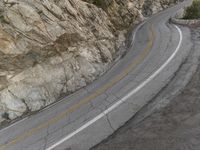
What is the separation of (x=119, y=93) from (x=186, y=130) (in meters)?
4.70

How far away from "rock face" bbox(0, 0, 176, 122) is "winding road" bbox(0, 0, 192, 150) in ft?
3.73

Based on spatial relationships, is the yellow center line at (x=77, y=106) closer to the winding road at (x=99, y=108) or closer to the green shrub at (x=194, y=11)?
the winding road at (x=99, y=108)

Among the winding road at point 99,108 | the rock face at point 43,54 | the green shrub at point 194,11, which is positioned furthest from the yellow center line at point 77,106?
the green shrub at point 194,11

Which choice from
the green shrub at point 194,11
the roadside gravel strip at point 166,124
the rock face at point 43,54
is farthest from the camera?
the green shrub at point 194,11

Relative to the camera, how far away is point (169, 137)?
775 cm

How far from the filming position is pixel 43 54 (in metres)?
15.3

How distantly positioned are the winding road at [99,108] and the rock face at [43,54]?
3.73ft

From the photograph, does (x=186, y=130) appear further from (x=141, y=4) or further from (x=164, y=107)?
(x=141, y=4)

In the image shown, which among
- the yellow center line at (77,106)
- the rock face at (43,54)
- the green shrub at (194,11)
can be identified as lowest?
the green shrub at (194,11)

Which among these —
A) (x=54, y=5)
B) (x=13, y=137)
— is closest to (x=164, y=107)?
(x=13, y=137)

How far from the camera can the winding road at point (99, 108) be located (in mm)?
9477

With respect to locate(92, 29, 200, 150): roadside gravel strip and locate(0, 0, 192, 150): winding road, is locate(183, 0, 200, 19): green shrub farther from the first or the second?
locate(92, 29, 200, 150): roadside gravel strip

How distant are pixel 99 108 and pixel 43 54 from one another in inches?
229

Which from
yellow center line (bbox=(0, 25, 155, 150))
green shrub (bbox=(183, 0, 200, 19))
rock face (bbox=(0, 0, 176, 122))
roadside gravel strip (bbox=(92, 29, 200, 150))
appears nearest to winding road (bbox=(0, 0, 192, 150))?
yellow center line (bbox=(0, 25, 155, 150))
